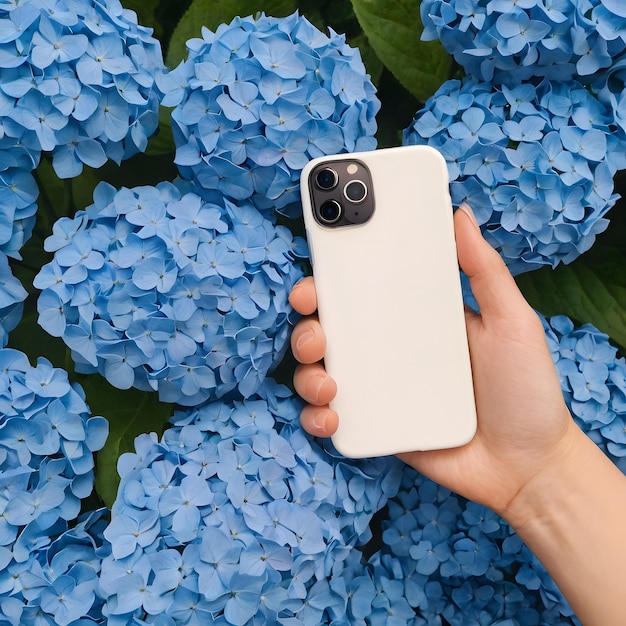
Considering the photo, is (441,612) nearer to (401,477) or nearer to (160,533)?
(401,477)

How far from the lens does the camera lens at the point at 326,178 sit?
2.73 feet

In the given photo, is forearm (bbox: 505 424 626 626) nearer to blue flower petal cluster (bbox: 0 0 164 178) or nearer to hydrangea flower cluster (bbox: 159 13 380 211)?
hydrangea flower cluster (bbox: 159 13 380 211)

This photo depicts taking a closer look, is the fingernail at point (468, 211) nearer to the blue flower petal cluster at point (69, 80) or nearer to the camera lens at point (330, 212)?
the camera lens at point (330, 212)

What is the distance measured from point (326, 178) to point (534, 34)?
0.29 m

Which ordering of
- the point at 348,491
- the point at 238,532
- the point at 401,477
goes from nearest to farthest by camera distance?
the point at 238,532 < the point at 348,491 < the point at 401,477

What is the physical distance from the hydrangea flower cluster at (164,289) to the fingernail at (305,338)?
0.05m

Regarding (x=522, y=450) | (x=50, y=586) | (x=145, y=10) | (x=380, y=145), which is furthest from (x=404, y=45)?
(x=50, y=586)

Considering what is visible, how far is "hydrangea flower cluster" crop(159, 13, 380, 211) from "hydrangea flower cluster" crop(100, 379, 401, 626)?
29 cm

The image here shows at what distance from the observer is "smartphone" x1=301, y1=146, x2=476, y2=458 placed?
85 cm

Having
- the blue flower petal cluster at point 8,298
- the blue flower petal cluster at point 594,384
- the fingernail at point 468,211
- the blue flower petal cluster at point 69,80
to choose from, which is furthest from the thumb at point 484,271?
the blue flower petal cluster at point 8,298

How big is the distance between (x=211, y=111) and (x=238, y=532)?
48cm

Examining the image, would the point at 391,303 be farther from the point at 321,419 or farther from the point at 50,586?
the point at 50,586

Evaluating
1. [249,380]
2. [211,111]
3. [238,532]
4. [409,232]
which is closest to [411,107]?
[409,232]

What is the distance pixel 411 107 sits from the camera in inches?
42.1
